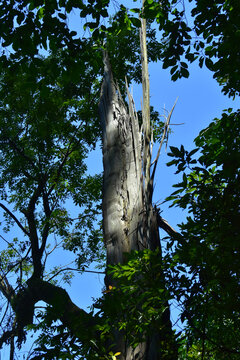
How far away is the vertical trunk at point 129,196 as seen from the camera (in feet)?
10.7

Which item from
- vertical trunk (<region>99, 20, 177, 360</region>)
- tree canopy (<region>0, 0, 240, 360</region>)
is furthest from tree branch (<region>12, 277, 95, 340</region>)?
vertical trunk (<region>99, 20, 177, 360</region>)

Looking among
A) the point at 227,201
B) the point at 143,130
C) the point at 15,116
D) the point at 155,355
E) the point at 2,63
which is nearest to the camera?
the point at 227,201

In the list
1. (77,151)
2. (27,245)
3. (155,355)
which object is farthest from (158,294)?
(77,151)

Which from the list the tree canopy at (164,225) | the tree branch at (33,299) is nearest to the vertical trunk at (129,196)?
the tree canopy at (164,225)

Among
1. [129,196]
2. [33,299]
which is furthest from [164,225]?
[33,299]

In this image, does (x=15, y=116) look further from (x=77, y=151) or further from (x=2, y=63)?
(x=2, y=63)

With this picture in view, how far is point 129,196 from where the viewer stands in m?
4.12

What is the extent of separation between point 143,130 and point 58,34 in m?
1.76

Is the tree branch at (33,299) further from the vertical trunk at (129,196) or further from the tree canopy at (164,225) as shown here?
the vertical trunk at (129,196)

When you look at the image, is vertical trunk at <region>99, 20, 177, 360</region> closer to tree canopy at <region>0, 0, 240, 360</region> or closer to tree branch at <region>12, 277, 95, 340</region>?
tree canopy at <region>0, 0, 240, 360</region>

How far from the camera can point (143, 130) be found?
15.4 feet

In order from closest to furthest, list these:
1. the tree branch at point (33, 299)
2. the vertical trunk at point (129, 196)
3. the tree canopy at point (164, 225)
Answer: the tree canopy at point (164, 225), the vertical trunk at point (129, 196), the tree branch at point (33, 299)

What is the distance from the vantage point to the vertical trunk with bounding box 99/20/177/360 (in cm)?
325

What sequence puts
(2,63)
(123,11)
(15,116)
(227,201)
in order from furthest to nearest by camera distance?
(15,116)
(123,11)
(2,63)
(227,201)
